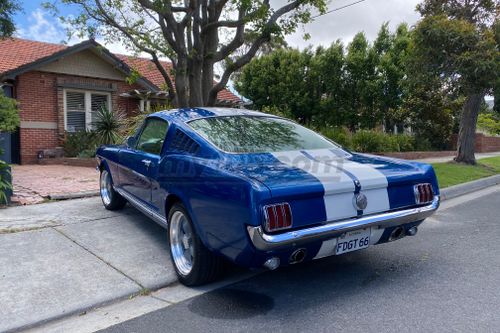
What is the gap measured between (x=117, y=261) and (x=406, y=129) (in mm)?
18661

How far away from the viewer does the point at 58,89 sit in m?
14.4

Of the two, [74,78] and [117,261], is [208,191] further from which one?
[74,78]

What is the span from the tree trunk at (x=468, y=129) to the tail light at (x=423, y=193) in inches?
409

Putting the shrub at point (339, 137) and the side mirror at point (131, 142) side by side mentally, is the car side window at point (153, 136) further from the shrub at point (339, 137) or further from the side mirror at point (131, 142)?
the shrub at point (339, 137)

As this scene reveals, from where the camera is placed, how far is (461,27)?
35.5 ft

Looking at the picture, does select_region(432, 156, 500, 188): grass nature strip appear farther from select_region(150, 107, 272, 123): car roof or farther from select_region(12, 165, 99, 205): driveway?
select_region(12, 165, 99, 205): driveway

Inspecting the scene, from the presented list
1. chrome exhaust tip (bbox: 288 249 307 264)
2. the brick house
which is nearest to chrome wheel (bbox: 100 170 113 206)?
chrome exhaust tip (bbox: 288 249 307 264)

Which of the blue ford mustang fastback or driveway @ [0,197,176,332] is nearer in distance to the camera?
the blue ford mustang fastback

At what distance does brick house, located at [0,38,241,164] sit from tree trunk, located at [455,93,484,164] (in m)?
9.52

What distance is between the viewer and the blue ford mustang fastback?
10.1ft

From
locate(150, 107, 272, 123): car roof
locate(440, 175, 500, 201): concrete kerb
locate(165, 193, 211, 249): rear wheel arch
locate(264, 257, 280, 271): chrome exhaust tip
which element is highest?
locate(150, 107, 272, 123): car roof

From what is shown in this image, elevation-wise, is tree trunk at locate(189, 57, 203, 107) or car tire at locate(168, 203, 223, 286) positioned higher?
tree trunk at locate(189, 57, 203, 107)

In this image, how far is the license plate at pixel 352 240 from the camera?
135 inches

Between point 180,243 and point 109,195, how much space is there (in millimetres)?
2768
